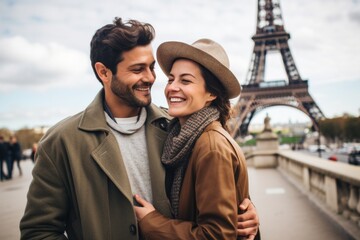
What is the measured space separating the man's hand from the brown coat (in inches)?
1.9

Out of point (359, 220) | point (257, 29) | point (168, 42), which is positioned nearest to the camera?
point (168, 42)

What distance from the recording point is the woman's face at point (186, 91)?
79.8 inches

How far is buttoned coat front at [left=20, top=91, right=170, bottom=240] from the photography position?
71.3 inches

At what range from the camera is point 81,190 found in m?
1.83

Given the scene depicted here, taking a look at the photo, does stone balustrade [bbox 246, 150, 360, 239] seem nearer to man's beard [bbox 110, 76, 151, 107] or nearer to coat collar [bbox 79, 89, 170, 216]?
coat collar [bbox 79, 89, 170, 216]

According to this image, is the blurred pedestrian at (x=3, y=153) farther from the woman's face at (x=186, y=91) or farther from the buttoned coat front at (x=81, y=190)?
the woman's face at (x=186, y=91)

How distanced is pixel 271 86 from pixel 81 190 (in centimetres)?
3699

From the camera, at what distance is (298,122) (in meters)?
146

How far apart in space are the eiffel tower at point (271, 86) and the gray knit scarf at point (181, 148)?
105 feet

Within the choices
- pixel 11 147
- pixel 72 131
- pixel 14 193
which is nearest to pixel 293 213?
pixel 72 131

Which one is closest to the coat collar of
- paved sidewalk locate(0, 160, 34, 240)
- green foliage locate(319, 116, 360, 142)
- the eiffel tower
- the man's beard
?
the man's beard

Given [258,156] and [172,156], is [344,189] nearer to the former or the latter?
[172,156]

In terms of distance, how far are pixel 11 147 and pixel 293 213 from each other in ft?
41.4

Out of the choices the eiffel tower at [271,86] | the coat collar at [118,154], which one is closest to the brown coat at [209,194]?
the coat collar at [118,154]
